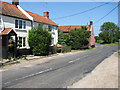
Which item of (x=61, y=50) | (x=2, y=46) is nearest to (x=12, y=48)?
(x=2, y=46)

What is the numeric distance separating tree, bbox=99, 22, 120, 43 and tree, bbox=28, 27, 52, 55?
70923 millimetres

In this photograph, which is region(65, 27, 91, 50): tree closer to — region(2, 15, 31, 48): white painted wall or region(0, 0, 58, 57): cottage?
region(0, 0, 58, 57): cottage

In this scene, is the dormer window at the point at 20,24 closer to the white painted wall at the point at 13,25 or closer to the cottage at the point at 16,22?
the cottage at the point at 16,22

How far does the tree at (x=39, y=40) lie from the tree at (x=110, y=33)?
2792 inches

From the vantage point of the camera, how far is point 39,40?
19469mm

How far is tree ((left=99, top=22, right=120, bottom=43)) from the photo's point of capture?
8375cm

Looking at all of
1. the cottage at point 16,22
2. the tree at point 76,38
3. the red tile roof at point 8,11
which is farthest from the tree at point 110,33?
the red tile roof at point 8,11

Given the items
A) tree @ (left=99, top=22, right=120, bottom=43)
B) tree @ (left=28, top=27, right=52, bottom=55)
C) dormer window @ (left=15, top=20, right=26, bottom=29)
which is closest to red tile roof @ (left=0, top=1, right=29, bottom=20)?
dormer window @ (left=15, top=20, right=26, bottom=29)

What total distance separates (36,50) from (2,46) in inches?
208

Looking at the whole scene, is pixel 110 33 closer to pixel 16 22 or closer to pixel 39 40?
pixel 39 40

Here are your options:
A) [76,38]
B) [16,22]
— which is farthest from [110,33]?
[16,22]

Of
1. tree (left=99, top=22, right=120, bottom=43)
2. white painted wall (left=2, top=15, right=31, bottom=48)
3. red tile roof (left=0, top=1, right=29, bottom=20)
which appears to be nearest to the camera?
white painted wall (left=2, top=15, right=31, bottom=48)

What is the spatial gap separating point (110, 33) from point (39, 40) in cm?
8388

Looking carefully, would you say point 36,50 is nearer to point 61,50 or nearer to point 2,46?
point 2,46
